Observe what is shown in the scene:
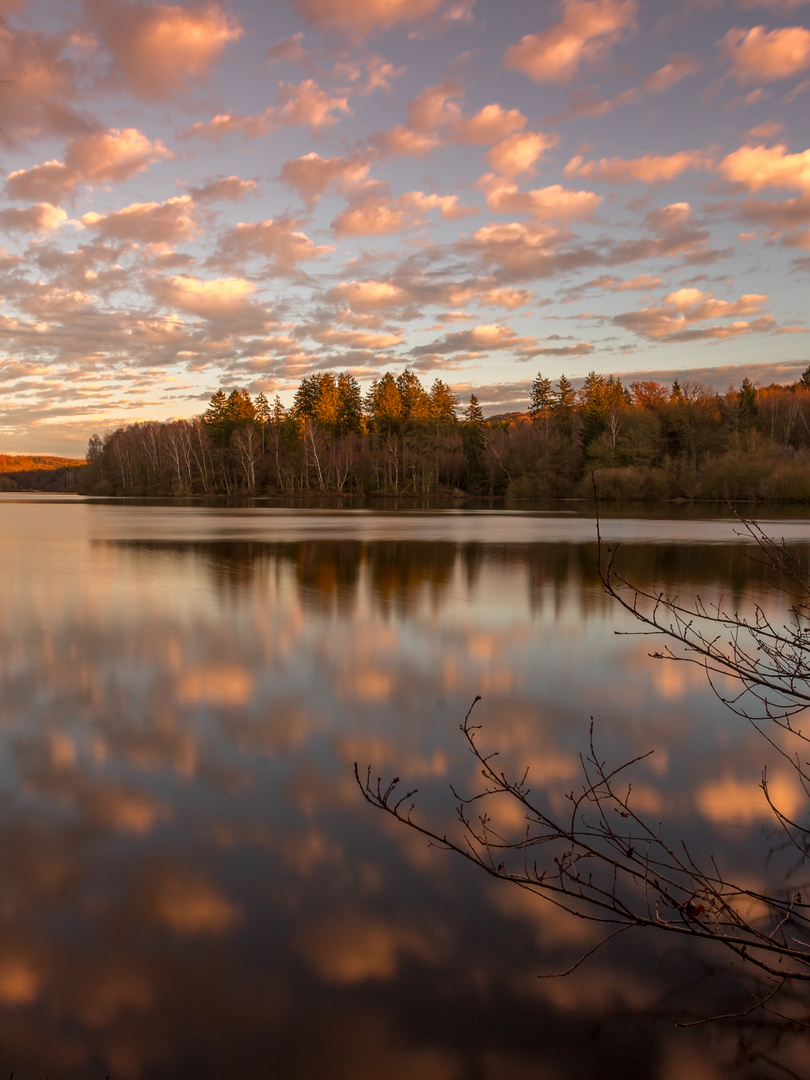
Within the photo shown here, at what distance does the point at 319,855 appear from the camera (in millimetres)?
4234

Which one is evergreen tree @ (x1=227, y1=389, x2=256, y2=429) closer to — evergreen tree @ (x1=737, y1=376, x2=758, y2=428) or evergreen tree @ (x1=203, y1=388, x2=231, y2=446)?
evergreen tree @ (x1=203, y1=388, x2=231, y2=446)

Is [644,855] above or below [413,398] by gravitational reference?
below

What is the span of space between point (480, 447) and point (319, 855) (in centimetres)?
8044

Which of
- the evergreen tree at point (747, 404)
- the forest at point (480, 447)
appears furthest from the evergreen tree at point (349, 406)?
the evergreen tree at point (747, 404)

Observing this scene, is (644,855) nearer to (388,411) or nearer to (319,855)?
(319,855)

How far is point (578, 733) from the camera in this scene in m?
6.42

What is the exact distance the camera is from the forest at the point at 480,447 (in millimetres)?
64062

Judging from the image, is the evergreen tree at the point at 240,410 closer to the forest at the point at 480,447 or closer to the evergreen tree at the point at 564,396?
the forest at the point at 480,447

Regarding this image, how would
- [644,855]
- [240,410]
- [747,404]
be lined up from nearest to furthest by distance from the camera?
1. [644,855]
2. [747,404]
3. [240,410]

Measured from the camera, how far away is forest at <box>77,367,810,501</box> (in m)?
64.1

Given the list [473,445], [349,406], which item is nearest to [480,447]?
[473,445]

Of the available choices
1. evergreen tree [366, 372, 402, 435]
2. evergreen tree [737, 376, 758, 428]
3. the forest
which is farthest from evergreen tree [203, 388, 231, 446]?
evergreen tree [737, 376, 758, 428]

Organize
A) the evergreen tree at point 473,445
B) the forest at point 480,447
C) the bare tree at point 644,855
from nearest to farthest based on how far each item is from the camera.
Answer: the bare tree at point 644,855 → the forest at point 480,447 → the evergreen tree at point 473,445

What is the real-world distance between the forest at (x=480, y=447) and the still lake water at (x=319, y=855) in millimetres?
55035
